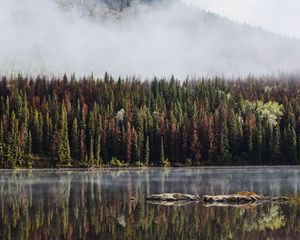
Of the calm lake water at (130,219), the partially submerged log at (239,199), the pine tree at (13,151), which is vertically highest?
the pine tree at (13,151)

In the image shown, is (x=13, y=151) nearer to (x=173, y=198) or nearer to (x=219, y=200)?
(x=173, y=198)

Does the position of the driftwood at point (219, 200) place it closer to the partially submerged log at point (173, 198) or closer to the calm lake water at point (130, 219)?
the partially submerged log at point (173, 198)

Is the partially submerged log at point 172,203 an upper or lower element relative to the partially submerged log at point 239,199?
lower

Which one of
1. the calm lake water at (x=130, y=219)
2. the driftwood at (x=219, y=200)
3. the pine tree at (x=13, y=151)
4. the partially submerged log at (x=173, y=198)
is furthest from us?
the pine tree at (x=13, y=151)

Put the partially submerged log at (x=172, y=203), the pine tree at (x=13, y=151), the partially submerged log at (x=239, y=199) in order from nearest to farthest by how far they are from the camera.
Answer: the partially submerged log at (x=172, y=203) < the partially submerged log at (x=239, y=199) < the pine tree at (x=13, y=151)

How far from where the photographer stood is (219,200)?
75.9m

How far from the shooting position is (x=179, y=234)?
172 feet

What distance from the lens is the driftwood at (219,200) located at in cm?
7429

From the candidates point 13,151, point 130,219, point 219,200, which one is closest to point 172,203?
point 219,200

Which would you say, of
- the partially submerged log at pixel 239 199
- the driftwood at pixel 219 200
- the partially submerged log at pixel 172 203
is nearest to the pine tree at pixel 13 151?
the driftwood at pixel 219 200

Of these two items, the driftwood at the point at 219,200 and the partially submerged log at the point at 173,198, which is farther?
the partially submerged log at the point at 173,198

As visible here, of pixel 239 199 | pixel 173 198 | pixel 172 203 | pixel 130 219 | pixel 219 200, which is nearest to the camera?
pixel 130 219

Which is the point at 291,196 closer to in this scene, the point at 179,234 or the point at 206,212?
the point at 206,212

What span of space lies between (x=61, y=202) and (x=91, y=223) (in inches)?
752
